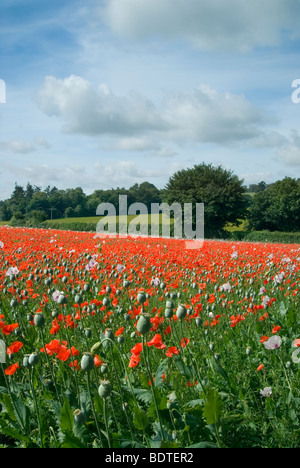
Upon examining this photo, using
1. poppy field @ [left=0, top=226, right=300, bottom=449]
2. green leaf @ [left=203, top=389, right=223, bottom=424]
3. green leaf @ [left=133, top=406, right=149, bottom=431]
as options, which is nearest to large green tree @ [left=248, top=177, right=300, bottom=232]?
poppy field @ [left=0, top=226, right=300, bottom=449]

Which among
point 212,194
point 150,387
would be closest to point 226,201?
point 212,194

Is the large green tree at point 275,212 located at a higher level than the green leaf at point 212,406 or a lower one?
higher

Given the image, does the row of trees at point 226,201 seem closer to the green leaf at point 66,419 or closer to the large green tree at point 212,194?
the large green tree at point 212,194

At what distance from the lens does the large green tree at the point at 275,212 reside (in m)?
36.0

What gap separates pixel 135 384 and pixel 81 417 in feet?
3.70

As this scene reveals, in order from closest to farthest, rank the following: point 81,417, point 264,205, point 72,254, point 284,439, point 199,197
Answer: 1. point 81,417
2. point 284,439
3. point 72,254
4. point 199,197
5. point 264,205

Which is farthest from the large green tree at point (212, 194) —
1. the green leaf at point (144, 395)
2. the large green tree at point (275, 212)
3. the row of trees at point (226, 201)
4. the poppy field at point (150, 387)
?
the green leaf at point (144, 395)

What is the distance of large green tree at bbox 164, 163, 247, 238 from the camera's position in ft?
106

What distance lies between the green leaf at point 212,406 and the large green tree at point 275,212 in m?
36.0

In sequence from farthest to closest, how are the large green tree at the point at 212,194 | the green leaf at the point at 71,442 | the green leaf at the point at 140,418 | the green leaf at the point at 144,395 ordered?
1. the large green tree at the point at 212,194
2. the green leaf at the point at 144,395
3. the green leaf at the point at 140,418
4. the green leaf at the point at 71,442

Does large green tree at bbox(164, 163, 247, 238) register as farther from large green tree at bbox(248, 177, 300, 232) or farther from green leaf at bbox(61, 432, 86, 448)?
green leaf at bbox(61, 432, 86, 448)
